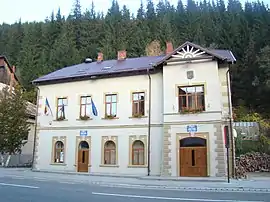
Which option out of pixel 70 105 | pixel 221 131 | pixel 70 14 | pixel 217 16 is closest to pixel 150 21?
pixel 217 16

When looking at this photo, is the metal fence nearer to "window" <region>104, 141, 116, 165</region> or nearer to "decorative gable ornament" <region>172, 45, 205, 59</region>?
"window" <region>104, 141, 116, 165</region>

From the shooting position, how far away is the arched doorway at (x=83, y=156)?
24.9m

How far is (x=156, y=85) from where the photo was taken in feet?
78.6

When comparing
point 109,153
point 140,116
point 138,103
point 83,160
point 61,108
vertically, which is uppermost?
point 138,103

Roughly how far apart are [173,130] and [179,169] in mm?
2742

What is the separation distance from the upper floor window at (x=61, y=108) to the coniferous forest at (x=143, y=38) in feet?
78.9

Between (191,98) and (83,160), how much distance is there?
1001cm

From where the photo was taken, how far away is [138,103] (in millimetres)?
24406

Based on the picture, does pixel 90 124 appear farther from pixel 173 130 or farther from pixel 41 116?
pixel 173 130

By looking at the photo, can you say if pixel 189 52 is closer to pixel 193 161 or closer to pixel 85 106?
pixel 193 161

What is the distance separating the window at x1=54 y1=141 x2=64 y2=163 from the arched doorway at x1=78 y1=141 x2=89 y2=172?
177cm

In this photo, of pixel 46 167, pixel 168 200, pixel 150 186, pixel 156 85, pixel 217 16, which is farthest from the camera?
pixel 217 16

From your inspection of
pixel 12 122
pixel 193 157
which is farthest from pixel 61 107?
pixel 193 157

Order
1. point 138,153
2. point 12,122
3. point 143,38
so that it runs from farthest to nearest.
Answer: point 143,38 → point 12,122 → point 138,153
